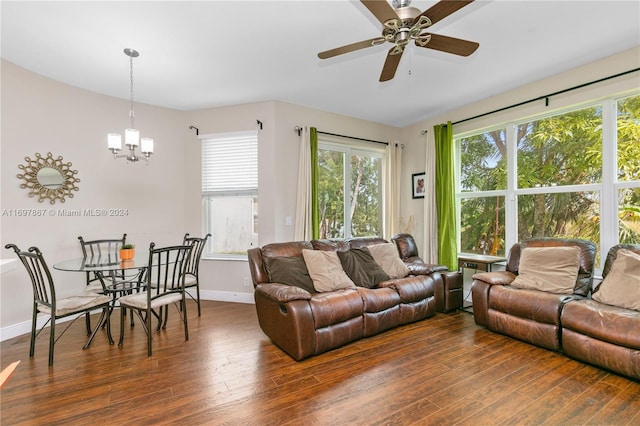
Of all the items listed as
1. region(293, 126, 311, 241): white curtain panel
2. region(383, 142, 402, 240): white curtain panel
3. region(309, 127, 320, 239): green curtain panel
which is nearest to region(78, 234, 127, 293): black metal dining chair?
region(293, 126, 311, 241): white curtain panel

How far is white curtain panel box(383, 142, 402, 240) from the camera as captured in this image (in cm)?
513

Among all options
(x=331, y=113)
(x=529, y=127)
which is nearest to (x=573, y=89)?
(x=529, y=127)

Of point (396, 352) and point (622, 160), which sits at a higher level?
point (622, 160)

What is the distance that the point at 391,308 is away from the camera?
315cm

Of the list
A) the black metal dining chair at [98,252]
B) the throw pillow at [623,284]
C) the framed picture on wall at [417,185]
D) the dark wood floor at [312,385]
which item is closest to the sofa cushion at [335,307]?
the dark wood floor at [312,385]

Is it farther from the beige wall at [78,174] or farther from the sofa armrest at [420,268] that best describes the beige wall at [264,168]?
the sofa armrest at [420,268]

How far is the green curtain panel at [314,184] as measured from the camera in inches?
169

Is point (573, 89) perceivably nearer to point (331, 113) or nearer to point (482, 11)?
point (482, 11)

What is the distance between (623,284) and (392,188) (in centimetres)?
309

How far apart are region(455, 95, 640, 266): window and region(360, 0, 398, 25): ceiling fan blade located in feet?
9.61

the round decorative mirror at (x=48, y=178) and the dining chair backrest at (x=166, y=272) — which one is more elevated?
the round decorative mirror at (x=48, y=178)

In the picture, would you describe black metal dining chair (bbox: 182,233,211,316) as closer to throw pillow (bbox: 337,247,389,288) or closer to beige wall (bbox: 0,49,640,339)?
beige wall (bbox: 0,49,640,339)

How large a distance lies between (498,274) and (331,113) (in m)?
3.16

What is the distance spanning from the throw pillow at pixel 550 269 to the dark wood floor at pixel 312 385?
24.2 inches
